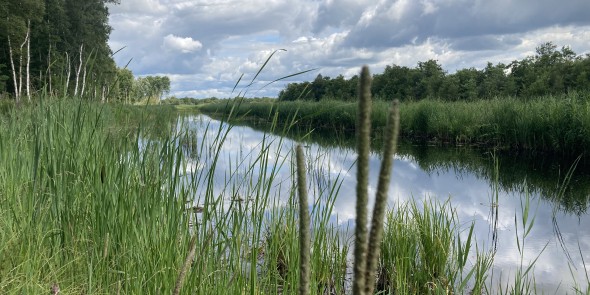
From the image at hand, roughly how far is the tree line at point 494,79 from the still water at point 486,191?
8843 mm

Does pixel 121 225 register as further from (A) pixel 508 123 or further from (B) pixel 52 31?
(B) pixel 52 31

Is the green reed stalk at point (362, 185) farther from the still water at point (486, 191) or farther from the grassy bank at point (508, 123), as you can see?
the grassy bank at point (508, 123)

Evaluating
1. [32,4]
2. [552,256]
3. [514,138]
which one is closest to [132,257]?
[552,256]

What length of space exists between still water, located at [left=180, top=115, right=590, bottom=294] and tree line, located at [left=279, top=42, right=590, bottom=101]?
348 inches

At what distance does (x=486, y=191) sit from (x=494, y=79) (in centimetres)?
2307

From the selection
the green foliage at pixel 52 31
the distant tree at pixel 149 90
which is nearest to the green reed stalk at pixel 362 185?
the distant tree at pixel 149 90

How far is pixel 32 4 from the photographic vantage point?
26922mm

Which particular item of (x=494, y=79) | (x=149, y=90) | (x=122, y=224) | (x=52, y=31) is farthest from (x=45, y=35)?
(x=122, y=224)

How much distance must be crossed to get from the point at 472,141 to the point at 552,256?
12.0 m

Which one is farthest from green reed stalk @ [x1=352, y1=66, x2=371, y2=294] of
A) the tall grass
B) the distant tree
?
the distant tree

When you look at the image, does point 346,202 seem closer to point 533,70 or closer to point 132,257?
point 132,257

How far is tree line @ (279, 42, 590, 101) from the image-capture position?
2469 centimetres

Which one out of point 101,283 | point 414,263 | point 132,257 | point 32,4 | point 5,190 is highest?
point 32,4

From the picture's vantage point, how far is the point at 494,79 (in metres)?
30.5
